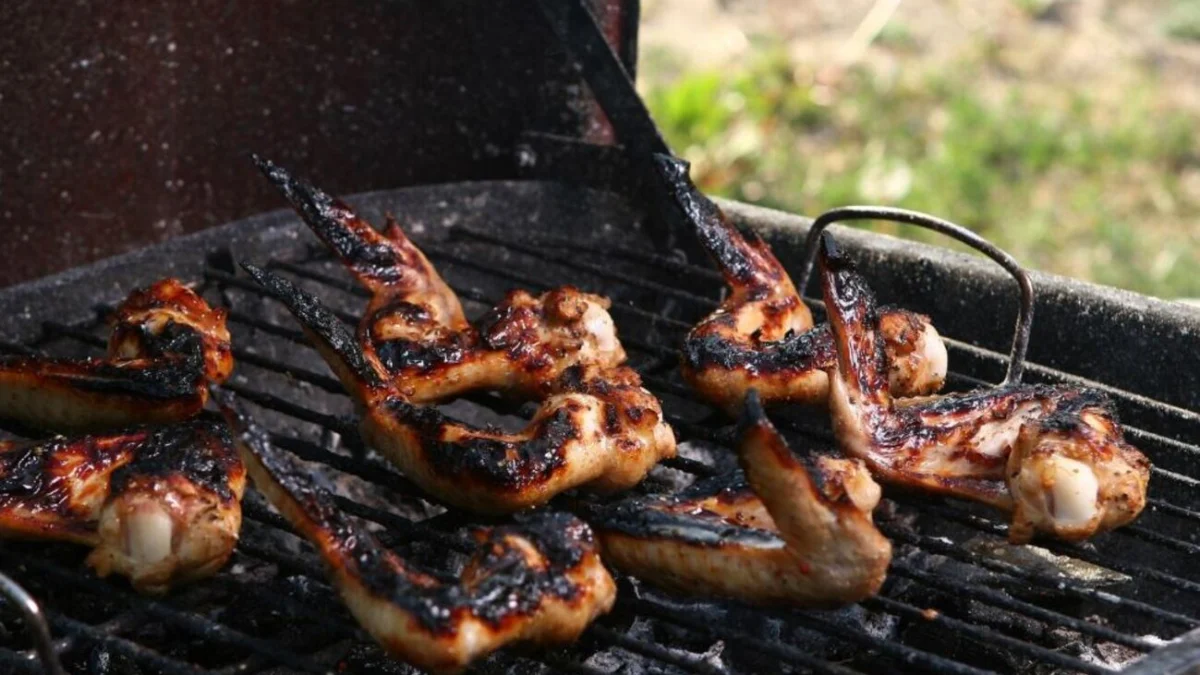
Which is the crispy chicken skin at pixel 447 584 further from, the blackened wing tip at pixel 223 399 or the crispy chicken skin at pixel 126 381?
the crispy chicken skin at pixel 126 381

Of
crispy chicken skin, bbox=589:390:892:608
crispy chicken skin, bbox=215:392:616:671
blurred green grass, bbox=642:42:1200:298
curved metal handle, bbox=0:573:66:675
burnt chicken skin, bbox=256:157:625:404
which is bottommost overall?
curved metal handle, bbox=0:573:66:675

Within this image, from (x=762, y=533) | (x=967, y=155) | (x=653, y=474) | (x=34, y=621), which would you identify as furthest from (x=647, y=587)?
(x=967, y=155)

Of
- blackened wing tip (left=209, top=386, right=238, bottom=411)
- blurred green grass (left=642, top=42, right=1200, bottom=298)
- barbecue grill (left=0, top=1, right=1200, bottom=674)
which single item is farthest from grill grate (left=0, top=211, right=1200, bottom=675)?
blurred green grass (left=642, top=42, right=1200, bottom=298)

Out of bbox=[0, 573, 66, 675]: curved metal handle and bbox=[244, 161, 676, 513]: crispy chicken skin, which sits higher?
bbox=[244, 161, 676, 513]: crispy chicken skin

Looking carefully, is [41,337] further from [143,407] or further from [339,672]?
[339,672]

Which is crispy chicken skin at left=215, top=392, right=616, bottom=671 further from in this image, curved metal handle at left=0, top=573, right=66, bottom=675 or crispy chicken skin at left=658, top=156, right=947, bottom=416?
crispy chicken skin at left=658, top=156, right=947, bottom=416

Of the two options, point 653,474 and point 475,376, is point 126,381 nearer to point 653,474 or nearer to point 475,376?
point 475,376
